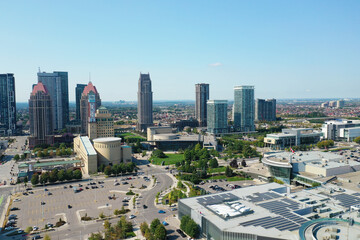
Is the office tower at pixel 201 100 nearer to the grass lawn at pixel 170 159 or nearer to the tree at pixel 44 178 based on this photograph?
the grass lawn at pixel 170 159

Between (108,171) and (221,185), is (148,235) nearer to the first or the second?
(221,185)

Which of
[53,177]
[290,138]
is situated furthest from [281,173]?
[53,177]

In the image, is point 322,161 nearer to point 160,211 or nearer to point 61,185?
point 160,211

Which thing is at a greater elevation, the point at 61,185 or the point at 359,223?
the point at 359,223

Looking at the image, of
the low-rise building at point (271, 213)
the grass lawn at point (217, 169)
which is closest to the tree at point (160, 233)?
the low-rise building at point (271, 213)

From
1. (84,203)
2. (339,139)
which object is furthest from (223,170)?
(339,139)

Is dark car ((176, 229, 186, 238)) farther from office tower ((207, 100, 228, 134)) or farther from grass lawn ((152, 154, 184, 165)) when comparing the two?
office tower ((207, 100, 228, 134))

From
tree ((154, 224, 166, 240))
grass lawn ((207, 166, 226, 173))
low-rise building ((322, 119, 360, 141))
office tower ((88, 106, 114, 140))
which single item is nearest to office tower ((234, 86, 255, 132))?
low-rise building ((322, 119, 360, 141))
